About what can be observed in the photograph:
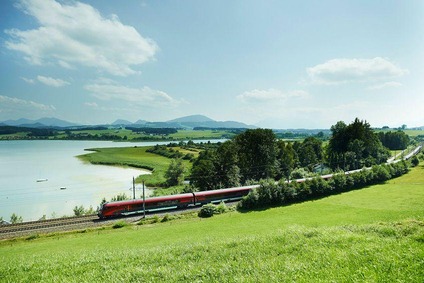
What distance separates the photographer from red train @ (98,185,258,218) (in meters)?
40.7

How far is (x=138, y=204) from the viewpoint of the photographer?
4228cm

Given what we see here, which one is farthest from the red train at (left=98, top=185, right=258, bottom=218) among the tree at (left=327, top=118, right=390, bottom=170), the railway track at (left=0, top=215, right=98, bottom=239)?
the tree at (left=327, top=118, right=390, bottom=170)

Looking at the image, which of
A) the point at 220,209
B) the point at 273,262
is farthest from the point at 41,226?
the point at 273,262

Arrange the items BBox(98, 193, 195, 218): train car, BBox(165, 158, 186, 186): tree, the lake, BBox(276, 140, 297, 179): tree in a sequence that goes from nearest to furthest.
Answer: BBox(98, 193, 195, 218): train car → the lake → BBox(276, 140, 297, 179): tree → BBox(165, 158, 186, 186): tree

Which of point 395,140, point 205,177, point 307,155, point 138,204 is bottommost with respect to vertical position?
point 138,204

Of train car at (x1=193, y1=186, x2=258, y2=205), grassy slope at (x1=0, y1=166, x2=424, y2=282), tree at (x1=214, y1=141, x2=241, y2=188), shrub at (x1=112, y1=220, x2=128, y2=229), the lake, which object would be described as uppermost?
grassy slope at (x1=0, y1=166, x2=424, y2=282)

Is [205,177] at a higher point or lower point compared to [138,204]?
higher

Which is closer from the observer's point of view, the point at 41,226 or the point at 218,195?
the point at 41,226

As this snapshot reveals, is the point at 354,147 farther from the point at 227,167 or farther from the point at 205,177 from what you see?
the point at 205,177

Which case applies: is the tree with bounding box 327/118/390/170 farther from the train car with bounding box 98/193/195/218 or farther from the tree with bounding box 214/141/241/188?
the train car with bounding box 98/193/195/218

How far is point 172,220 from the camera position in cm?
3856

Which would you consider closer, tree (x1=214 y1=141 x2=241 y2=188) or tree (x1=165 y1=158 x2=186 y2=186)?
tree (x1=214 y1=141 x2=241 y2=188)

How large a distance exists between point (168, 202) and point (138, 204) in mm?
5003

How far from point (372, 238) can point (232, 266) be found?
7332mm
